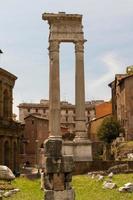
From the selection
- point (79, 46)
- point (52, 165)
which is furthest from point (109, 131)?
point (52, 165)

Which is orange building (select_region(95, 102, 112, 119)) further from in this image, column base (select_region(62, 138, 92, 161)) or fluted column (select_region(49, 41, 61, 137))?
column base (select_region(62, 138, 92, 161))

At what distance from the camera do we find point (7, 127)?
33.8 meters

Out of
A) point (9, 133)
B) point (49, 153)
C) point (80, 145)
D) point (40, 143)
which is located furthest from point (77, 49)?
point (40, 143)

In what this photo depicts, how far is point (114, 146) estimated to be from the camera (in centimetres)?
3950

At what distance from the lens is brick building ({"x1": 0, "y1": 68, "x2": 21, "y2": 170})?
3378 cm

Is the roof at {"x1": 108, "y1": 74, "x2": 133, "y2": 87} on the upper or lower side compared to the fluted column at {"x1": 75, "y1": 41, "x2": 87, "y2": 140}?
upper

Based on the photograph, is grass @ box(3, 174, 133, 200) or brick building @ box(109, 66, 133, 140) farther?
brick building @ box(109, 66, 133, 140)

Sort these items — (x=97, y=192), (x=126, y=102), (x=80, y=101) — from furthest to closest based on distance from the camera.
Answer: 1. (x=126, y=102)
2. (x=80, y=101)
3. (x=97, y=192)

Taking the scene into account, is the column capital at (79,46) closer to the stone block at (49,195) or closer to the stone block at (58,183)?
the stone block at (58,183)

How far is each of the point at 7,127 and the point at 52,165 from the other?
74.3 feet

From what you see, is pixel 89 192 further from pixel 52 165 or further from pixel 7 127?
pixel 7 127

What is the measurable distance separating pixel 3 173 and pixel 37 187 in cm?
201

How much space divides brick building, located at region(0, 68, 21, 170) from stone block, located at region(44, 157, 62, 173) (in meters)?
21.9

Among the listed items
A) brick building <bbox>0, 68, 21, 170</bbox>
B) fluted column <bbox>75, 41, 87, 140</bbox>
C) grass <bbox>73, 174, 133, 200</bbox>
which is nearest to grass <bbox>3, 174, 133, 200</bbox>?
grass <bbox>73, 174, 133, 200</bbox>
